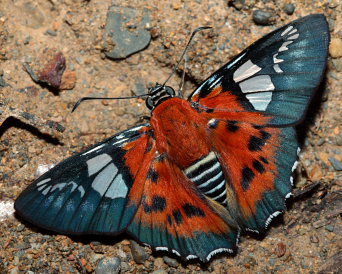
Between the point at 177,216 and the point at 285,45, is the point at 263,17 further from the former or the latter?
the point at 177,216

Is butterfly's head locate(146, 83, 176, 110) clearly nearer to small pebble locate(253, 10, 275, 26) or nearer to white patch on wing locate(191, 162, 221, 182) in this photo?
white patch on wing locate(191, 162, 221, 182)

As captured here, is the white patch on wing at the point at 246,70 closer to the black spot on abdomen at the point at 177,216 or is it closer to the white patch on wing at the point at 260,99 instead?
the white patch on wing at the point at 260,99

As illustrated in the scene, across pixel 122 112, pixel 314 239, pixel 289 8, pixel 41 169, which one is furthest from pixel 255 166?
pixel 41 169

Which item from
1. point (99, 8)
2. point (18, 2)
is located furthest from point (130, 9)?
point (18, 2)

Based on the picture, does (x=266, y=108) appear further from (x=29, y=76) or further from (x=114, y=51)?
(x=29, y=76)

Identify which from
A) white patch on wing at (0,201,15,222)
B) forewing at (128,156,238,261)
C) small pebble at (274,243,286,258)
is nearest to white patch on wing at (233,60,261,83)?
forewing at (128,156,238,261)

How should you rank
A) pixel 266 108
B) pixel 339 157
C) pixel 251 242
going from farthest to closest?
pixel 339 157, pixel 251 242, pixel 266 108
